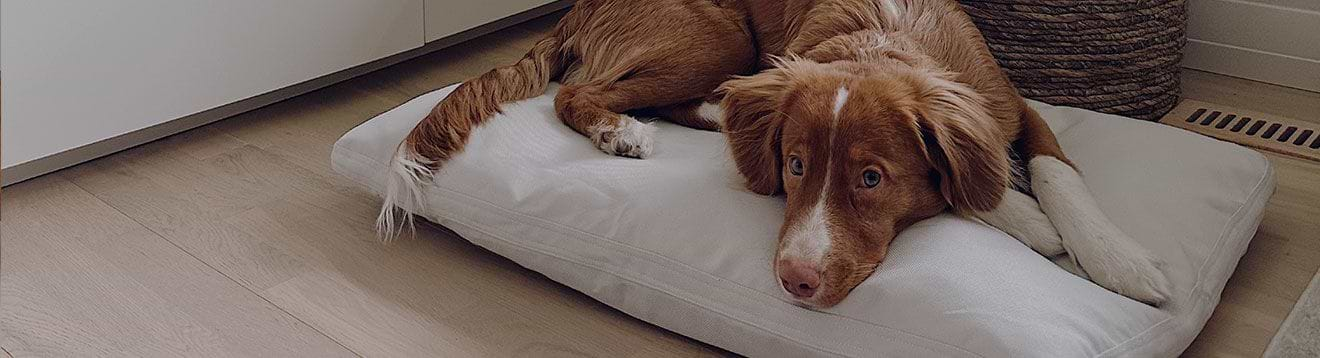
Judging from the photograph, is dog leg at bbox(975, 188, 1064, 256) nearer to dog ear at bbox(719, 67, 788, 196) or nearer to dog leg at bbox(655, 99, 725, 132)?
dog ear at bbox(719, 67, 788, 196)

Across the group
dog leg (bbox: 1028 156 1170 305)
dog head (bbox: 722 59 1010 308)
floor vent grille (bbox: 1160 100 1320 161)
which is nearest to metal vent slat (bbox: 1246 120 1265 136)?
floor vent grille (bbox: 1160 100 1320 161)

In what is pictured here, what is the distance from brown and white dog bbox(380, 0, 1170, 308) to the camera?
149 cm

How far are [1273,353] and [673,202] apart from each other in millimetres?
858

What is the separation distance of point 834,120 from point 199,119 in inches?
60.5

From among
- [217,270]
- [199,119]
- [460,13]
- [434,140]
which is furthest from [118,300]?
[460,13]

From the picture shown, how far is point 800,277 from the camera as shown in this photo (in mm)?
1436

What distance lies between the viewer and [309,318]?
1.70 metres

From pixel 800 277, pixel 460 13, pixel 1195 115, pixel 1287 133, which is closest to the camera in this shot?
pixel 800 277

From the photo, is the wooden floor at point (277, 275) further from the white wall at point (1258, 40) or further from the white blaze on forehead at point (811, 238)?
the white wall at point (1258, 40)

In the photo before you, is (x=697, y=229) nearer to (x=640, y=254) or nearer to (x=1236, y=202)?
(x=640, y=254)

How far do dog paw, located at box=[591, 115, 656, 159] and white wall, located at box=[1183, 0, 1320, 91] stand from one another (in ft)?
5.44

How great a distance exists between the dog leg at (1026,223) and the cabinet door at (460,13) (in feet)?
4.93

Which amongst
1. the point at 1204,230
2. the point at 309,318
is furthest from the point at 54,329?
→ the point at 1204,230

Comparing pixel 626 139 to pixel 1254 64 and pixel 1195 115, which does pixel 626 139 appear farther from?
pixel 1254 64
